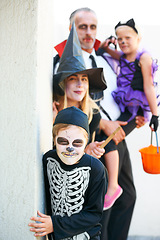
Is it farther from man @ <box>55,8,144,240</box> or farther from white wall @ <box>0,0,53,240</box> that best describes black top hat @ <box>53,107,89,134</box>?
man @ <box>55,8,144,240</box>

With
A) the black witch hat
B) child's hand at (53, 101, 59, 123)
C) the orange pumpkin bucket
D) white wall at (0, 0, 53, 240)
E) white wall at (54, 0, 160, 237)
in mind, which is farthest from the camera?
white wall at (54, 0, 160, 237)

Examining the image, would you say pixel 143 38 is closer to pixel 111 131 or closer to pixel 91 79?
pixel 111 131

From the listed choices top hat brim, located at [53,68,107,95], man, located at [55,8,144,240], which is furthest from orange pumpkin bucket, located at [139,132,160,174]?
top hat brim, located at [53,68,107,95]

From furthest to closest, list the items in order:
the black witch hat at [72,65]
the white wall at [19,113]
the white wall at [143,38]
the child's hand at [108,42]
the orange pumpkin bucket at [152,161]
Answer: the white wall at [143,38], the child's hand at [108,42], the orange pumpkin bucket at [152,161], the black witch hat at [72,65], the white wall at [19,113]

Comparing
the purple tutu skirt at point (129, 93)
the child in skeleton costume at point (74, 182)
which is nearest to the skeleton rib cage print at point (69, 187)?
the child in skeleton costume at point (74, 182)

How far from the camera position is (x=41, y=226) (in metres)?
1.28

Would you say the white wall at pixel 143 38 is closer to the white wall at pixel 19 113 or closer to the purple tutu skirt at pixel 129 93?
the purple tutu skirt at pixel 129 93

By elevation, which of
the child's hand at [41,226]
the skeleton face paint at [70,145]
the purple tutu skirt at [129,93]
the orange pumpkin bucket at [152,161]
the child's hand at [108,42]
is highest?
the child's hand at [108,42]

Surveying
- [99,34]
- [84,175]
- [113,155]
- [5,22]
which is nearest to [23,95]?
[5,22]

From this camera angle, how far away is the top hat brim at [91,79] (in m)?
2.06

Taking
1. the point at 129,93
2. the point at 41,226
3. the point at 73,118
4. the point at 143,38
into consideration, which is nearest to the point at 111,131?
the point at 129,93

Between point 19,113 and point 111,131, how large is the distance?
5.04 feet

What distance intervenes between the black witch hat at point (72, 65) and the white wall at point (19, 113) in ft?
2.20

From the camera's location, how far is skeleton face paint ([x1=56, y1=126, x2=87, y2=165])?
1.34m
